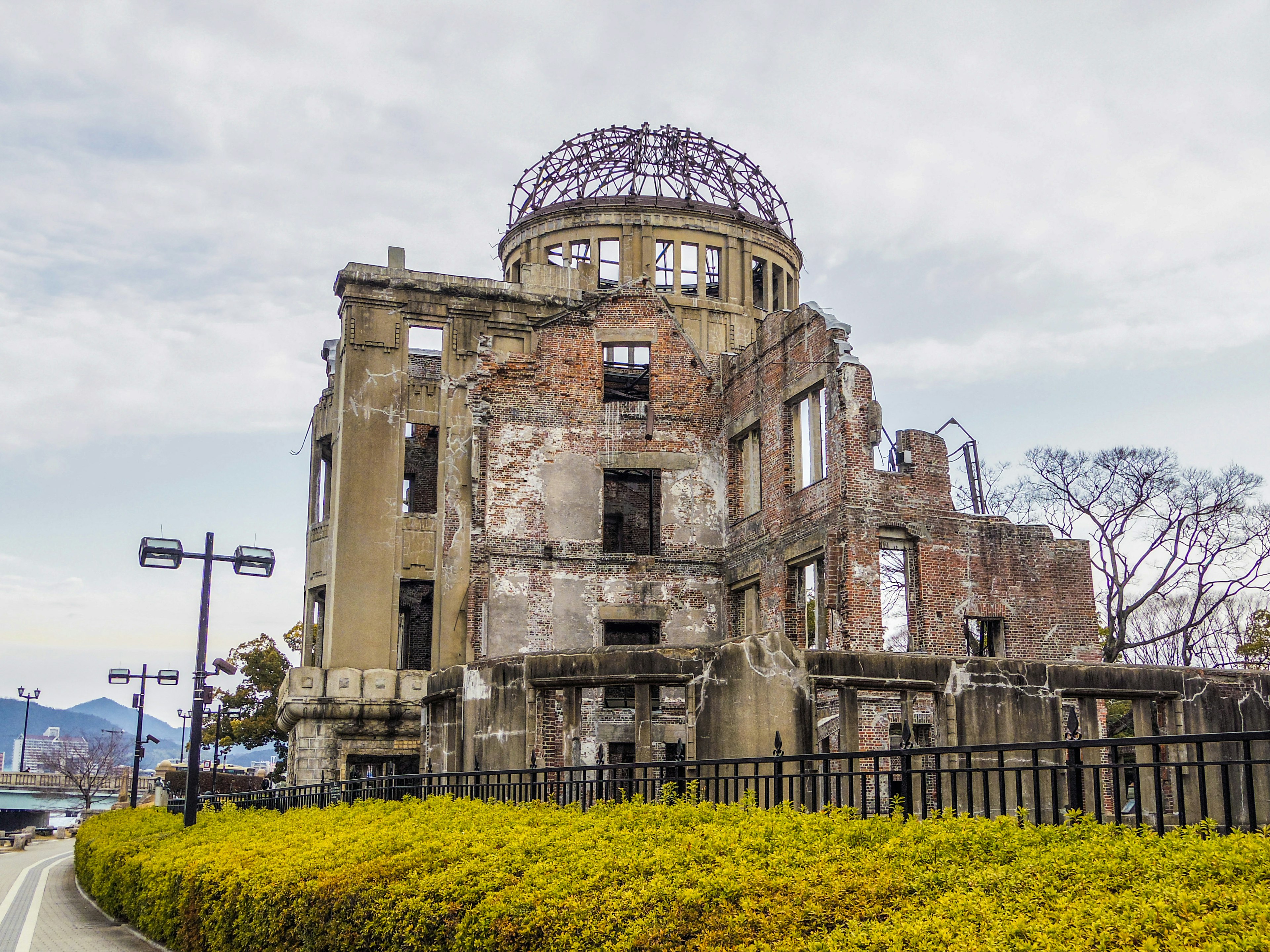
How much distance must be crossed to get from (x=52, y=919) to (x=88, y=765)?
73814mm

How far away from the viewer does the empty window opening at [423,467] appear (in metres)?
35.2

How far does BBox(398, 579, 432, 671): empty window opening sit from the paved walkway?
10286 millimetres

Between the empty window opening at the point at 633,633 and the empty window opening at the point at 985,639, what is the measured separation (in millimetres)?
7455

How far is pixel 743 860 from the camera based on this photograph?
673 cm

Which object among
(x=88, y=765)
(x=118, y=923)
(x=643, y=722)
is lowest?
(x=88, y=765)

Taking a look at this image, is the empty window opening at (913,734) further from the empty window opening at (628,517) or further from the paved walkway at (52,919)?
the paved walkway at (52,919)

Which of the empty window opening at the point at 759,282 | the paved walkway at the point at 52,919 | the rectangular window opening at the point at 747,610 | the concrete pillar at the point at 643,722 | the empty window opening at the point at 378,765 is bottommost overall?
the paved walkway at the point at 52,919

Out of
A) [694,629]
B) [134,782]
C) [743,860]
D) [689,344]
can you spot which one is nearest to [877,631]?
[694,629]

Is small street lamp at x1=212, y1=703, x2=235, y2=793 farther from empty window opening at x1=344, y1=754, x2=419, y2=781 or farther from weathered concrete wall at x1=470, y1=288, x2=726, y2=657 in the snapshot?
weathered concrete wall at x1=470, y1=288, x2=726, y2=657

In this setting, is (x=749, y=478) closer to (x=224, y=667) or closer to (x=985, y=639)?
(x=985, y=639)

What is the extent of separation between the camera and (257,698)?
52.5m

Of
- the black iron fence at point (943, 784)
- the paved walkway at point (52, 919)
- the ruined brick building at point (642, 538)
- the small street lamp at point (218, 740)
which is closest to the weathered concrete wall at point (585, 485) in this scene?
the ruined brick building at point (642, 538)

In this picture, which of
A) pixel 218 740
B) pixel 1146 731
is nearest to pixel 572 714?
pixel 1146 731

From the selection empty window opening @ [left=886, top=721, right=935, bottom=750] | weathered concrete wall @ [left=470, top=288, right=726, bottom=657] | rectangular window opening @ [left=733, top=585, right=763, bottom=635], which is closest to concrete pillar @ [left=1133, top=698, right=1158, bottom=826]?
empty window opening @ [left=886, top=721, right=935, bottom=750]
